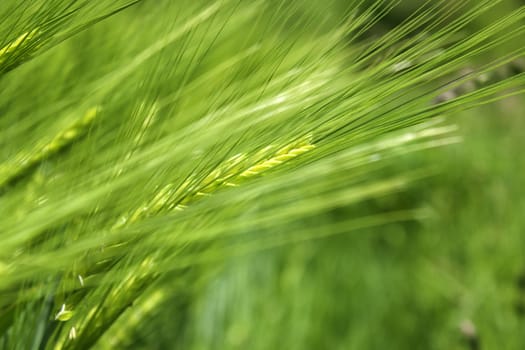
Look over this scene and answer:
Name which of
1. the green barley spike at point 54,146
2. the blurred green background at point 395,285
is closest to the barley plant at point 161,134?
the green barley spike at point 54,146

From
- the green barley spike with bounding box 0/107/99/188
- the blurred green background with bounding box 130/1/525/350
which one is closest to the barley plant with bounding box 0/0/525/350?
the green barley spike with bounding box 0/107/99/188

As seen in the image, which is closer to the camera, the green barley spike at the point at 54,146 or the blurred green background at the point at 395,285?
the green barley spike at the point at 54,146

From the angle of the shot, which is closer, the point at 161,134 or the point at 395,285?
the point at 161,134

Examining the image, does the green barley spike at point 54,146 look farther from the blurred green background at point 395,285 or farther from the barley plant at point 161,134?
the blurred green background at point 395,285

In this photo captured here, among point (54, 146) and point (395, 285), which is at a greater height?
point (54, 146)

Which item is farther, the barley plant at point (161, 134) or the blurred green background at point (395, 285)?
the blurred green background at point (395, 285)

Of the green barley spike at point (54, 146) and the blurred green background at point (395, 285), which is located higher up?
the green barley spike at point (54, 146)

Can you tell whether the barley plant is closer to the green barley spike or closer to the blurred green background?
the green barley spike

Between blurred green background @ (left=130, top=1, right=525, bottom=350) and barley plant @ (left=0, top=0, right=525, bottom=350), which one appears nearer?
barley plant @ (left=0, top=0, right=525, bottom=350)

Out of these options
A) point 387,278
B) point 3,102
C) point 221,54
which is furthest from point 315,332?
point 3,102

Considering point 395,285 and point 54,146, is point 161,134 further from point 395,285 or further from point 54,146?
point 395,285

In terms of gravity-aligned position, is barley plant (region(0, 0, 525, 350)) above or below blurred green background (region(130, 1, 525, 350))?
above

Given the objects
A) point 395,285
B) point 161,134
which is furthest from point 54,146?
point 395,285
